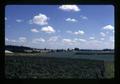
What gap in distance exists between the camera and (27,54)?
14.0 ft
